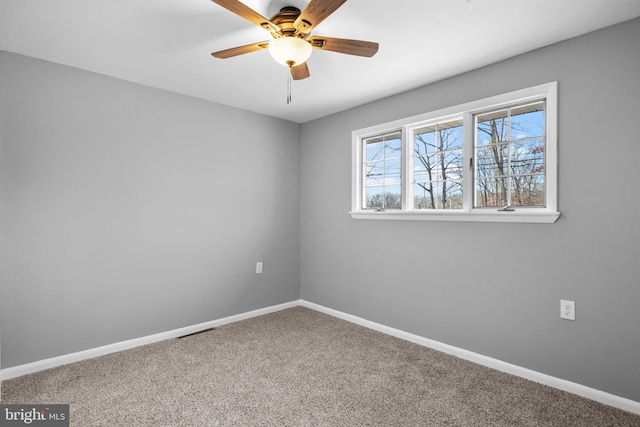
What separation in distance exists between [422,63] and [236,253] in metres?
2.54

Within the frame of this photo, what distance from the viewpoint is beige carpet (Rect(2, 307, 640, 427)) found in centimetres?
186

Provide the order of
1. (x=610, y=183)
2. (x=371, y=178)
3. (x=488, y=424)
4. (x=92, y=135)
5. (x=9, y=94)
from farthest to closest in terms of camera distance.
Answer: (x=371, y=178)
(x=92, y=135)
(x=9, y=94)
(x=610, y=183)
(x=488, y=424)

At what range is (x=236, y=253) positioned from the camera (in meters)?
3.56

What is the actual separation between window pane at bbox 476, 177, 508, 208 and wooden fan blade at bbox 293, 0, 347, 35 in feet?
5.80

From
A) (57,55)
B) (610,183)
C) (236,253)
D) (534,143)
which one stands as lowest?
(236,253)

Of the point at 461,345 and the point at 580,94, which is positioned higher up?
the point at 580,94

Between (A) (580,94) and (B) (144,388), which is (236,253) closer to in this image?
(B) (144,388)

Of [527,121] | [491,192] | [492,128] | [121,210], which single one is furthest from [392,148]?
[121,210]

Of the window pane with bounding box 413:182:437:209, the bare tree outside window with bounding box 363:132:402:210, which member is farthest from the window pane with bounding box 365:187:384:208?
the window pane with bounding box 413:182:437:209

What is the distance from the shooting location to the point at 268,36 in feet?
7.03

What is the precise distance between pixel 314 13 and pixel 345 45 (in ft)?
1.05

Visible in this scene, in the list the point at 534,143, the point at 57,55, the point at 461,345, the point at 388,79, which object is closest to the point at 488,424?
the point at 461,345

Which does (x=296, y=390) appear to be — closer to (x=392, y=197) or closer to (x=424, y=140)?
(x=392, y=197)

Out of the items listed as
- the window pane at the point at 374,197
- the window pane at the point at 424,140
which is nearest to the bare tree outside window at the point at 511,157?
the window pane at the point at 424,140
